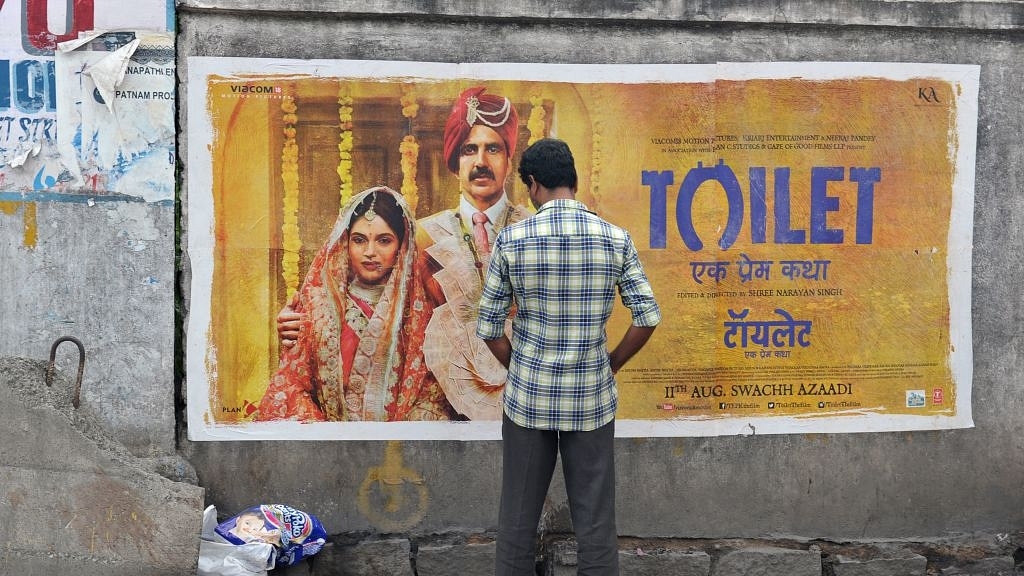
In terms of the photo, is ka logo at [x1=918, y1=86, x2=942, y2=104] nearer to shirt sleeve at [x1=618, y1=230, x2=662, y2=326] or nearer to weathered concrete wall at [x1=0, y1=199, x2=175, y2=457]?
shirt sleeve at [x1=618, y1=230, x2=662, y2=326]

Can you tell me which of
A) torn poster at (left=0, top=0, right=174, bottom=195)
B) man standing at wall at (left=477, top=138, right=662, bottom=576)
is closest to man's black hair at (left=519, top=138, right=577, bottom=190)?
man standing at wall at (left=477, top=138, right=662, bottom=576)

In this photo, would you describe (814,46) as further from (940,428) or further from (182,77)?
(182,77)

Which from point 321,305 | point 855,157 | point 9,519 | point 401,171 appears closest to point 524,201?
point 401,171

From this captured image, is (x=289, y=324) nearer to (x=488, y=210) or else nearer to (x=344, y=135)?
(x=344, y=135)

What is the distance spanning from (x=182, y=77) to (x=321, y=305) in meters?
1.21

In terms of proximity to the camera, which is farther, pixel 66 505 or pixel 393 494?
pixel 393 494

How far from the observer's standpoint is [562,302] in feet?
10.2

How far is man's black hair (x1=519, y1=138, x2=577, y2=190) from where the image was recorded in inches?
124

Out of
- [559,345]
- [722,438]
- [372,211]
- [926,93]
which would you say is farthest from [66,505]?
[926,93]

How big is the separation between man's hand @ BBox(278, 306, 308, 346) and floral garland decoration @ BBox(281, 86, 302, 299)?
0.17 m

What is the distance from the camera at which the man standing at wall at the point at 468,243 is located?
4164 mm

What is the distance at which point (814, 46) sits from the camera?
4.26 meters

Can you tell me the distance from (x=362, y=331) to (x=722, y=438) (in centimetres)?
178

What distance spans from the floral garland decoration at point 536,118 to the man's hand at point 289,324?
4.42 ft
